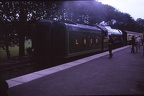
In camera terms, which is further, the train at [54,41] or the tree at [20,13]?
the tree at [20,13]

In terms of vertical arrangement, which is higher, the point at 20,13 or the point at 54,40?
the point at 20,13

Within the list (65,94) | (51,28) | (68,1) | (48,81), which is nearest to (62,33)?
(51,28)

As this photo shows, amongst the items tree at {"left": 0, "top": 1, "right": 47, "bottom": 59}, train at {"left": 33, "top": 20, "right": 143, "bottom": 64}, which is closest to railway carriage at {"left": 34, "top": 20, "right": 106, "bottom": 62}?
train at {"left": 33, "top": 20, "right": 143, "bottom": 64}

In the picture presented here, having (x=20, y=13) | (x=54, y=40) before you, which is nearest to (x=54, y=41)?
(x=54, y=40)

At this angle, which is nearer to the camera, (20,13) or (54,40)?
(54,40)

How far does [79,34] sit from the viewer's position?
16953mm

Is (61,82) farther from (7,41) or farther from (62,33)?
(7,41)

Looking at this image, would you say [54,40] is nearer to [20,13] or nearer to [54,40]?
[54,40]

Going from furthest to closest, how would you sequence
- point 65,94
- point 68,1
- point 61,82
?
point 68,1, point 61,82, point 65,94

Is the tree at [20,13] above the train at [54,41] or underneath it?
above

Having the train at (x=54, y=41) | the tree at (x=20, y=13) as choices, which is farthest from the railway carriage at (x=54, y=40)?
the tree at (x=20, y=13)

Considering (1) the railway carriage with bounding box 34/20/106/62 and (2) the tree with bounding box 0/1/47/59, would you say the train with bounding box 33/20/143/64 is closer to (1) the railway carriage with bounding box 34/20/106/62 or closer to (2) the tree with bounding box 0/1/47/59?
(1) the railway carriage with bounding box 34/20/106/62

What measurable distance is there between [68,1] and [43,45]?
16693 millimetres

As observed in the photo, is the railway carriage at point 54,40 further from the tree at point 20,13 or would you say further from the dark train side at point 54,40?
the tree at point 20,13
